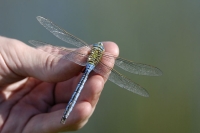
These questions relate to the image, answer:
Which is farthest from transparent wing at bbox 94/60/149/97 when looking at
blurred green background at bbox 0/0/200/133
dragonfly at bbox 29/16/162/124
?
blurred green background at bbox 0/0/200/133

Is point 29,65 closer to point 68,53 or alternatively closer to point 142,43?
point 68,53

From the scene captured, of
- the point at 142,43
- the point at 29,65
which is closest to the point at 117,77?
the point at 29,65

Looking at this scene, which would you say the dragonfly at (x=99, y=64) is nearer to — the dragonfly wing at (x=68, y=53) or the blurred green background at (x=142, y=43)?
the dragonfly wing at (x=68, y=53)

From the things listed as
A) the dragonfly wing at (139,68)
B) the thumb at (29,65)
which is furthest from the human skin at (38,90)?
the dragonfly wing at (139,68)

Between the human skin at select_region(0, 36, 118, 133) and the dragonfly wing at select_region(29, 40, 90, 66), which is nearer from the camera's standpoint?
the human skin at select_region(0, 36, 118, 133)

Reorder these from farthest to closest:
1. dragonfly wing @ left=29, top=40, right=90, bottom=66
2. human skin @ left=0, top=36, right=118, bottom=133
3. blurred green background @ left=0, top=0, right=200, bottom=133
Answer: blurred green background @ left=0, top=0, right=200, bottom=133, dragonfly wing @ left=29, top=40, right=90, bottom=66, human skin @ left=0, top=36, right=118, bottom=133

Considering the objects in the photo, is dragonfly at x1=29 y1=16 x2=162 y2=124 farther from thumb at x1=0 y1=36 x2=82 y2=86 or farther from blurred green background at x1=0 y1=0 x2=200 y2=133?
blurred green background at x1=0 y1=0 x2=200 y2=133
